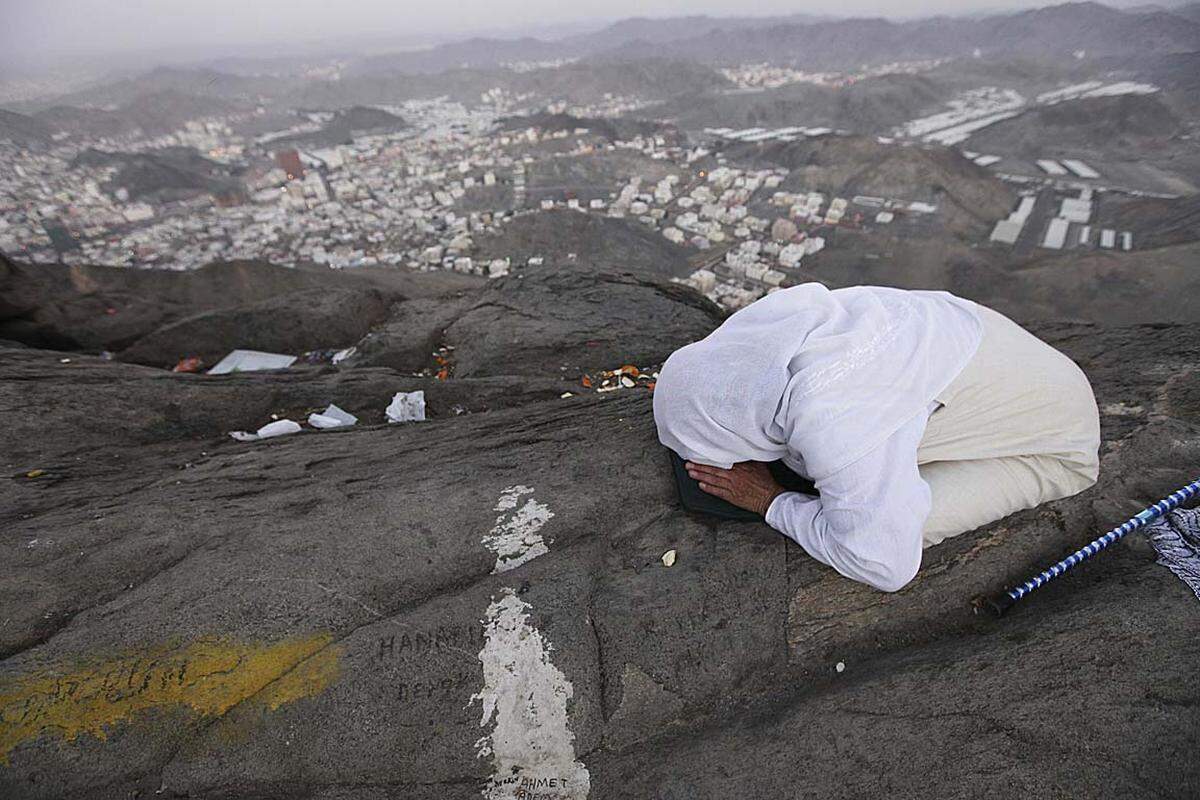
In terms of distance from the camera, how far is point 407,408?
498 centimetres

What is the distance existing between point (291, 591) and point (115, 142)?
213 ft

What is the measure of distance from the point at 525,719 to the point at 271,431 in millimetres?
3532

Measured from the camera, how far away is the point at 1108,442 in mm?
3164

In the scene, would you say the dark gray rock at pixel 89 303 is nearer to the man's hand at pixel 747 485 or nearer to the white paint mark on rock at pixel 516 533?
the white paint mark on rock at pixel 516 533

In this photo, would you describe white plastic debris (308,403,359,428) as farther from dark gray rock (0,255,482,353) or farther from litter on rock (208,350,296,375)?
dark gray rock (0,255,482,353)

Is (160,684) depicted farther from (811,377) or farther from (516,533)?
(811,377)

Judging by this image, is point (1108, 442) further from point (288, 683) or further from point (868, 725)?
point (288, 683)

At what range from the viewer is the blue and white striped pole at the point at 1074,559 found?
102 inches

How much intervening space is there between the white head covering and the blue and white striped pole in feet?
3.76

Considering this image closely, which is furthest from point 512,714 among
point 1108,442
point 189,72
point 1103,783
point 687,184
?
point 189,72

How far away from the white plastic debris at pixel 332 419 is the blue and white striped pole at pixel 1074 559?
452 centimetres

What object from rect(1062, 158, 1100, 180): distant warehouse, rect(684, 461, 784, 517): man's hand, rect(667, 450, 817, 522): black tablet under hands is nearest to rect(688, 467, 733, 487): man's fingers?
rect(684, 461, 784, 517): man's hand

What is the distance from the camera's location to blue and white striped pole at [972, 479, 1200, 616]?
258 cm

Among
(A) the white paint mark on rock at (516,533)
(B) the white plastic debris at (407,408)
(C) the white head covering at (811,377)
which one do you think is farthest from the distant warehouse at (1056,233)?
(A) the white paint mark on rock at (516,533)
